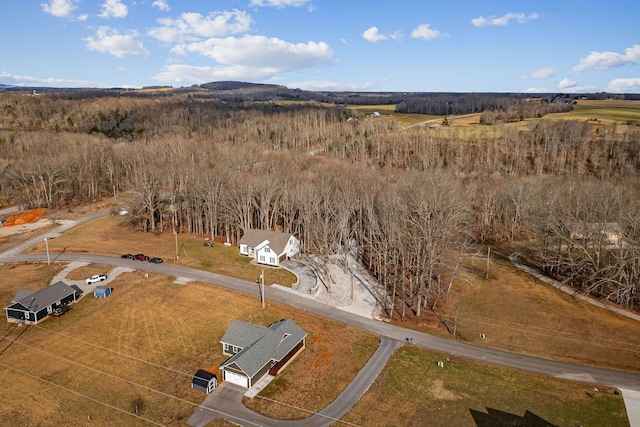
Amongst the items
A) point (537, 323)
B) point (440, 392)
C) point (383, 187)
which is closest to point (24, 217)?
point (383, 187)

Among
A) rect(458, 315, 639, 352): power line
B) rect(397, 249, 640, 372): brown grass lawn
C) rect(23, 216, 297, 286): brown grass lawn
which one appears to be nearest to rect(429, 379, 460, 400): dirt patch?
rect(397, 249, 640, 372): brown grass lawn

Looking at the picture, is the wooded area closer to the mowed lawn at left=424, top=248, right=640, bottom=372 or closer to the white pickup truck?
the mowed lawn at left=424, top=248, right=640, bottom=372

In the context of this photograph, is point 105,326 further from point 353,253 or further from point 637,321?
point 637,321

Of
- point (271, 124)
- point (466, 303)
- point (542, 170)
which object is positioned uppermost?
point (271, 124)

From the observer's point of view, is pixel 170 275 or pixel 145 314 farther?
pixel 170 275

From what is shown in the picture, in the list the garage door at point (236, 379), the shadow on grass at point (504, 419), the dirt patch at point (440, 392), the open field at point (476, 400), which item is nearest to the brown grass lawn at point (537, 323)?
the open field at point (476, 400)

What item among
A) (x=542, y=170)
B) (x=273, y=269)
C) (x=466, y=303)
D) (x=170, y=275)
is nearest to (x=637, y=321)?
(x=466, y=303)

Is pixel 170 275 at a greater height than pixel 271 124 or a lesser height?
lesser
